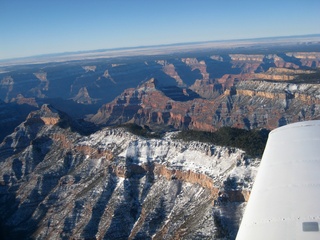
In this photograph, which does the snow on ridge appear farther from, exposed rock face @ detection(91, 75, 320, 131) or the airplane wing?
exposed rock face @ detection(91, 75, 320, 131)

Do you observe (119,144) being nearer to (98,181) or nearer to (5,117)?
(98,181)

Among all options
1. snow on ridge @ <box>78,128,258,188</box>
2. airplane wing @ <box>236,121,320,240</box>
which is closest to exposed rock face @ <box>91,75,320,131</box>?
snow on ridge @ <box>78,128,258,188</box>

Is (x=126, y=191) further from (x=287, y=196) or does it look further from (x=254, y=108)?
(x=254, y=108)

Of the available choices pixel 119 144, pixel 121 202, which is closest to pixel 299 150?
pixel 121 202

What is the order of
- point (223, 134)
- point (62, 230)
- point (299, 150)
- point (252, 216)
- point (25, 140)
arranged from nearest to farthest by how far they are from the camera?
point (252, 216)
point (299, 150)
point (62, 230)
point (223, 134)
point (25, 140)

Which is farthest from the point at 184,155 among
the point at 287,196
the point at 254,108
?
the point at 254,108

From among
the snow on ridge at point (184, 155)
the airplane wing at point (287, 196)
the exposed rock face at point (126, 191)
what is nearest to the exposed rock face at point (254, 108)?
the snow on ridge at point (184, 155)

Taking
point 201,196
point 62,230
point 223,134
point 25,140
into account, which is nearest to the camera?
point 201,196
